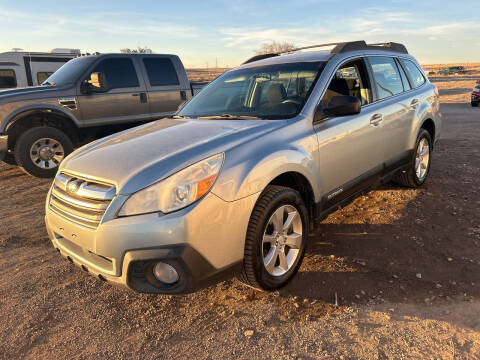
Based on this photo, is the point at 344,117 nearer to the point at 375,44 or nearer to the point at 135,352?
the point at 375,44

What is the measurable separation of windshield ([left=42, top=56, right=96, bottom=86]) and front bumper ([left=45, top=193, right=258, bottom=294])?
15.4ft

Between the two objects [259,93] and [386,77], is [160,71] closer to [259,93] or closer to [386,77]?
[259,93]

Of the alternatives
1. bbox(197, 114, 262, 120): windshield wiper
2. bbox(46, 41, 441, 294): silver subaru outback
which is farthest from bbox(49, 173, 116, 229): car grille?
bbox(197, 114, 262, 120): windshield wiper

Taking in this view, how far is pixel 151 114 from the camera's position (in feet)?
22.0

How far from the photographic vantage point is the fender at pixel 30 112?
18.2ft

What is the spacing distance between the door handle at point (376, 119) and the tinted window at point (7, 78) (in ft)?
39.0

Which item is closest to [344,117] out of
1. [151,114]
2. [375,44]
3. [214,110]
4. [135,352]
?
[214,110]

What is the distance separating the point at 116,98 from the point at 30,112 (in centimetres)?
136

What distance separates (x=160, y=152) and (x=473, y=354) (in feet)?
7.28

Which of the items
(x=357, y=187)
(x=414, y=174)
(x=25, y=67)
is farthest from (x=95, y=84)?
(x=25, y=67)

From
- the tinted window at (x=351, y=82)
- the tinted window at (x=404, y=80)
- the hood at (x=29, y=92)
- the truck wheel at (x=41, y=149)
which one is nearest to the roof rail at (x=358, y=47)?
the tinted window at (x=351, y=82)

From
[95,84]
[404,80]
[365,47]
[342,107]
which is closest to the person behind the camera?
[342,107]

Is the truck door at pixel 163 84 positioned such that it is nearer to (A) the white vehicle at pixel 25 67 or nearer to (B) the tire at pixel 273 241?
(B) the tire at pixel 273 241

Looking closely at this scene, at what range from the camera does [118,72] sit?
6.41 metres
